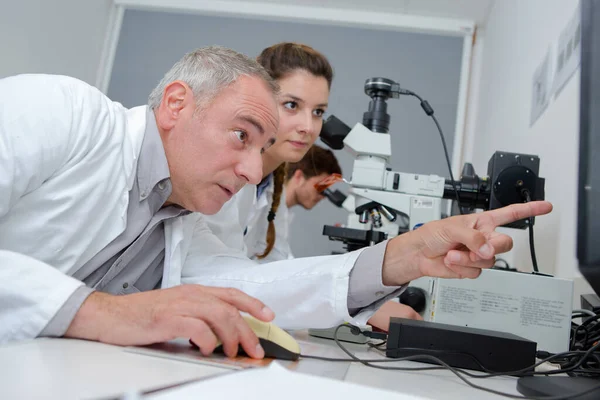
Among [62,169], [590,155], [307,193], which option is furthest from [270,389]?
[307,193]

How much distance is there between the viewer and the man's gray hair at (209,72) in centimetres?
118

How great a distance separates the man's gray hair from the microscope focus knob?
581 mm

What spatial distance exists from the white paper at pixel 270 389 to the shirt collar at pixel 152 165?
67 centimetres

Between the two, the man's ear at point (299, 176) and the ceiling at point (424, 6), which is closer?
the man's ear at point (299, 176)

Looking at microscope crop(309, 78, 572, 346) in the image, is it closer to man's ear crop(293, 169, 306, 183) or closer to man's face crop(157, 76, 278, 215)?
man's face crop(157, 76, 278, 215)

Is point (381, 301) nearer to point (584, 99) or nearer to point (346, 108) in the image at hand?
point (584, 99)

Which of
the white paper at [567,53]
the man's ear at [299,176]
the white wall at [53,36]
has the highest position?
the white wall at [53,36]

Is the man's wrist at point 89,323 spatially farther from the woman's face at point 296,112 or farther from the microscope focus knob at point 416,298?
the woman's face at point 296,112

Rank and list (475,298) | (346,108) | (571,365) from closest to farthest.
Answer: (571,365) → (475,298) → (346,108)

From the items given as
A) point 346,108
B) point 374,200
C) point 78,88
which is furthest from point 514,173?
point 346,108

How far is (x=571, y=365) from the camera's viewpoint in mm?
810

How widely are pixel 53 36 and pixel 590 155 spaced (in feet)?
12.0

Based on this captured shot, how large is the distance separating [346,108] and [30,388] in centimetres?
361

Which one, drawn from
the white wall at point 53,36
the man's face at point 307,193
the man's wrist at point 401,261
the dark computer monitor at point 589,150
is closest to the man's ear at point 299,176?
the man's face at point 307,193
